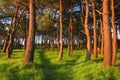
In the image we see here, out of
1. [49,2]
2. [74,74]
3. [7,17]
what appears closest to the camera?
[74,74]

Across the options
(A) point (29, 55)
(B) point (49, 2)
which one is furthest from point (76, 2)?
(A) point (29, 55)

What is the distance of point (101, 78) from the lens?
49.8 feet

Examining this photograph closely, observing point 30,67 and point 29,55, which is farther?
point 29,55

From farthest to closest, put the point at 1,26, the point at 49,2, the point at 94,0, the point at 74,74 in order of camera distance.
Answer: the point at 1,26, the point at 49,2, the point at 94,0, the point at 74,74

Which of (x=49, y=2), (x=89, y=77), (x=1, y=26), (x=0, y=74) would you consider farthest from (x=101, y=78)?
(x=1, y=26)

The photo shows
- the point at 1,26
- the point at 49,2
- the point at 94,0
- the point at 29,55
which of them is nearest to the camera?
the point at 29,55

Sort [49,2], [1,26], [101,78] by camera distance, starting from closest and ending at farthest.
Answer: [101,78] < [49,2] < [1,26]

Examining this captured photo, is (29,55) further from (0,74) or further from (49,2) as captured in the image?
(49,2)

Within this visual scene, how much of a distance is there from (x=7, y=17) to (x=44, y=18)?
778 cm

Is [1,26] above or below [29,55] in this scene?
above

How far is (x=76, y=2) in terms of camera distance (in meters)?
33.8

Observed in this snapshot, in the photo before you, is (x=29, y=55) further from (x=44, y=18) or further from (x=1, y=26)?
(x=1, y=26)

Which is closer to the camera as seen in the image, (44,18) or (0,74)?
(0,74)

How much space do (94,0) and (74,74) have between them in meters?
14.4
